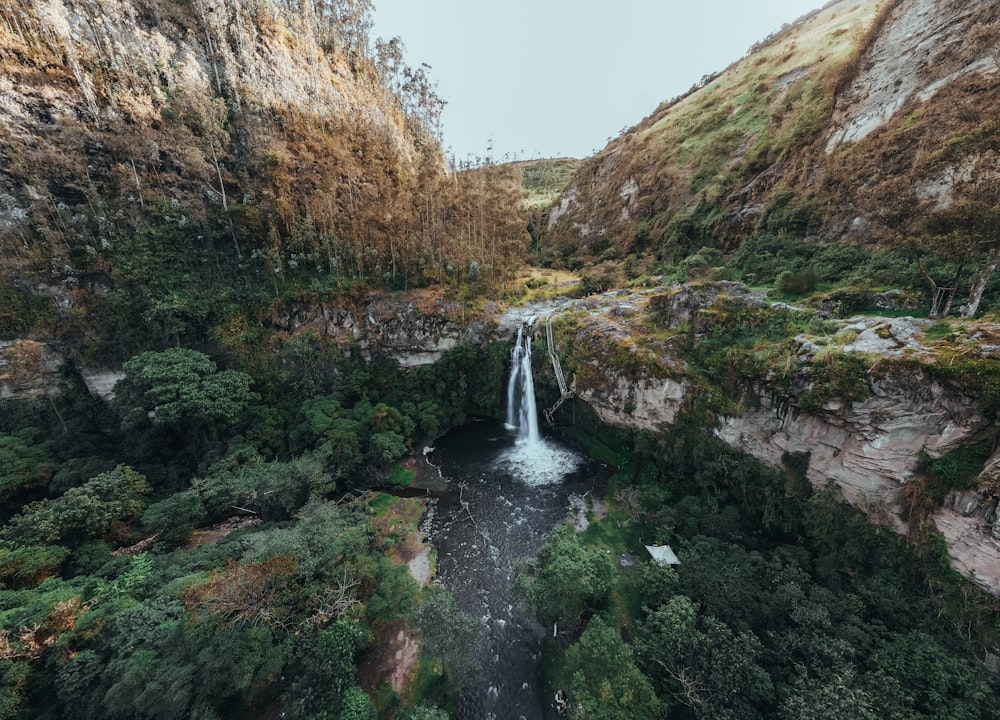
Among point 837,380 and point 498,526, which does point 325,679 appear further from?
point 837,380

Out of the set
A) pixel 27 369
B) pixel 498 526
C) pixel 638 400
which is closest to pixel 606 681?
pixel 498 526

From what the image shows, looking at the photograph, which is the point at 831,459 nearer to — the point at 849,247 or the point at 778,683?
the point at 778,683

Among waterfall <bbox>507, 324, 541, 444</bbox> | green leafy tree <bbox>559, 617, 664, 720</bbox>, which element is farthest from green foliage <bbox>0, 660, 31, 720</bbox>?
waterfall <bbox>507, 324, 541, 444</bbox>

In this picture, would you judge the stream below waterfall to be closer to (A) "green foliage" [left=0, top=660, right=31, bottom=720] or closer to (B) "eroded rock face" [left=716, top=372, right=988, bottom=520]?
(B) "eroded rock face" [left=716, top=372, right=988, bottom=520]

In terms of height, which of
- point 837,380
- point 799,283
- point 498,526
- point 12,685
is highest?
point 799,283

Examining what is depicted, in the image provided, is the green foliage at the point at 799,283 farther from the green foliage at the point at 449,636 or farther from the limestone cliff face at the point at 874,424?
the green foliage at the point at 449,636
